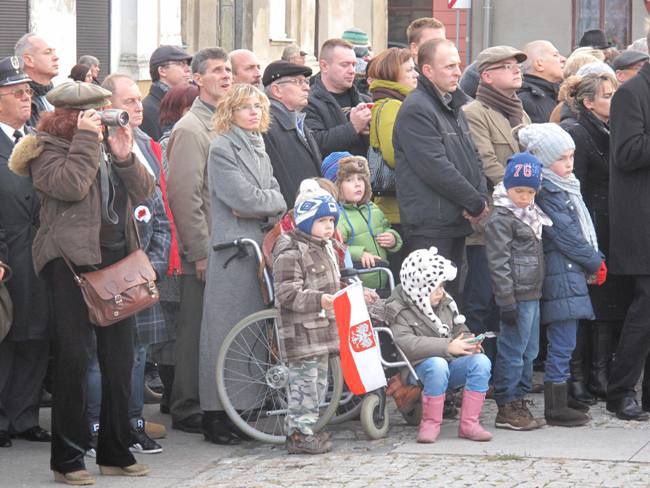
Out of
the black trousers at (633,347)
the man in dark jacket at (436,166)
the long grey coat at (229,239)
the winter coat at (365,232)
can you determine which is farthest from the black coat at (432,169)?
the black trousers at (633,347)

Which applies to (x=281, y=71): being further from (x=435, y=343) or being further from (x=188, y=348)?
(x=435, y=343)

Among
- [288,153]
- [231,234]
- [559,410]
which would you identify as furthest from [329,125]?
[559,410]

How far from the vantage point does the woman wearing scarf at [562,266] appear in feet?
33.2

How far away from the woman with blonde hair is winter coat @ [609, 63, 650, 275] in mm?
1941

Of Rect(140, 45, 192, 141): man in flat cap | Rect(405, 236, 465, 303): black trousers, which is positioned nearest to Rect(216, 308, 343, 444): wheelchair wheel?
Rect(405, 236, 465, 303): black trousers

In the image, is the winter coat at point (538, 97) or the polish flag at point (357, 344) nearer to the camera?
the polish flag at point (357, 344)

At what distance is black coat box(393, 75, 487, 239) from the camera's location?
34.0 feet

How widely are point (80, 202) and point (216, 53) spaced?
2303 millimetres

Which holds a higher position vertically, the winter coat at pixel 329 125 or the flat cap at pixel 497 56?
the flat cap at pixel 497 56

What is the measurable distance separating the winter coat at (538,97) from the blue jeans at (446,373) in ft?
10.6

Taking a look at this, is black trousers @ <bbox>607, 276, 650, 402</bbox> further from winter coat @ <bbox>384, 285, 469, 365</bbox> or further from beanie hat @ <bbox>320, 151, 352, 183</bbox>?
beanie hat @ <bbox>320, 151, 352, 183</bbox>

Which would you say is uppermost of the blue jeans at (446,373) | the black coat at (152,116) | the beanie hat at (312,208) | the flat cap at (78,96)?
the flat cap at (78,96)

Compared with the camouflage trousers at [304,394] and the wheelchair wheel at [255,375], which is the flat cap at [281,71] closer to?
the wheelchair wheel at [255,375]

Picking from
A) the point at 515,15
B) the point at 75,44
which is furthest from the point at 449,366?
the point at 515,15
